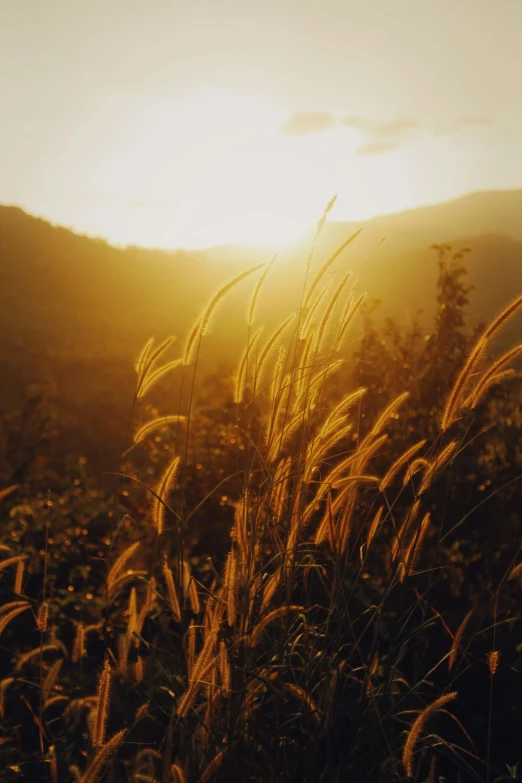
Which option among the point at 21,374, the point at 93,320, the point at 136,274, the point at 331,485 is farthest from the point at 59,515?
the point at 136,274

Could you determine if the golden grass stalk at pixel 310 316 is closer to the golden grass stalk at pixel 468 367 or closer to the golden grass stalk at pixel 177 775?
the golden grass stalk at pixel 468 367

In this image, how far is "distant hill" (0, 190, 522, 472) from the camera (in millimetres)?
12836

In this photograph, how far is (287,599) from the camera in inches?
75.1

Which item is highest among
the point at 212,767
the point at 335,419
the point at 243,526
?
the point at 335,419

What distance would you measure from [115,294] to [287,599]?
70.6 ft

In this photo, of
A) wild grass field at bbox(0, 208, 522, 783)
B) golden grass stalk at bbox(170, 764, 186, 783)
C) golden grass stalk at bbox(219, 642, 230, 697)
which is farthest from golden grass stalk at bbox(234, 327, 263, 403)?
golden grass stalk at bbox(170, 764, 186, 783)

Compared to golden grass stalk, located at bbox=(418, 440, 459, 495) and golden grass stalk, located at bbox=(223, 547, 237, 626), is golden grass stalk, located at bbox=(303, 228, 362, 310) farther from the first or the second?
golden grass stalk, located at bbox=(223, 547, 237, 626)

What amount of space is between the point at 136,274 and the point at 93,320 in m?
6.25

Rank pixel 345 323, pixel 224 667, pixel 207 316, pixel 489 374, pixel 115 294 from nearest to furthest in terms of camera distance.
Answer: pixel 224 667 < pixel 489 374 < pixel 207 316 < pixel 345 323 < pixel 115 294

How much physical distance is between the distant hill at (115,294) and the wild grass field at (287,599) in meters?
5.24

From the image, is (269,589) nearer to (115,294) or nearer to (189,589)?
(189,589)

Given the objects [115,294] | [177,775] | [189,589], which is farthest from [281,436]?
[115,294]

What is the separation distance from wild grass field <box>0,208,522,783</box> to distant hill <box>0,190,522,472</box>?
5237mm

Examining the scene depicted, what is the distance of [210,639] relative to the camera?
63.5 inches
